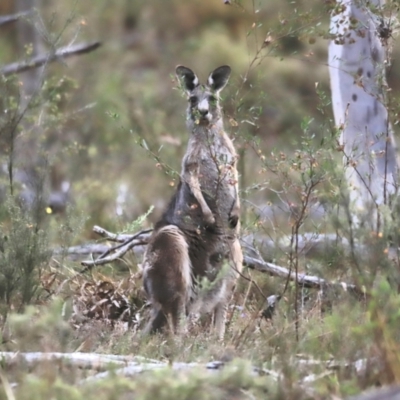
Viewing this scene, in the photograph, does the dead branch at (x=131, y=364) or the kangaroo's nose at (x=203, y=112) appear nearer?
the dead branch at (x=131, y=364)

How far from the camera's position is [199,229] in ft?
20.2

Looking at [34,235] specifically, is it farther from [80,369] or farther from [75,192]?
[75,192]

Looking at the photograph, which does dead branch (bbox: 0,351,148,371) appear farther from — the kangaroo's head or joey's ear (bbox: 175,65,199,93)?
joey's ear (bbox: 175,65,199,93)

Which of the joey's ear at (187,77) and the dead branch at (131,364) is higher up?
the joey's ear at (187,77)

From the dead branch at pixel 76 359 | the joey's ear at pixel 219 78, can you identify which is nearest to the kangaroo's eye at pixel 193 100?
the joey's ear at pixel 219 78

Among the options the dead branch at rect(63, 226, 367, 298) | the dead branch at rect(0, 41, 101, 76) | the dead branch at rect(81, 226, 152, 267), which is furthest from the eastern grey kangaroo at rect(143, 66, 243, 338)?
the dead branch at rect(0, 41, 101, 76)

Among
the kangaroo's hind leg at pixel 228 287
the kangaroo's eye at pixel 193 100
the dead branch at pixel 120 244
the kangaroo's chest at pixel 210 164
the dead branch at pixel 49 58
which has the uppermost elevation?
the dead branch at pixel 49 58

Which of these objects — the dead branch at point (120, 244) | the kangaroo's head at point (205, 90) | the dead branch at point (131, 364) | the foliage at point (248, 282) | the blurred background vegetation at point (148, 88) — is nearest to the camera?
the foliage at point (248, 282)

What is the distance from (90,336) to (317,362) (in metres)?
1.36

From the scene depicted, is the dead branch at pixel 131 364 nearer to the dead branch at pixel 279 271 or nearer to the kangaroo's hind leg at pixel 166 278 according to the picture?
the kangaroo's hind leg at pixel 166 278

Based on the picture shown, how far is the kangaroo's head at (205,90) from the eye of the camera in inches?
253

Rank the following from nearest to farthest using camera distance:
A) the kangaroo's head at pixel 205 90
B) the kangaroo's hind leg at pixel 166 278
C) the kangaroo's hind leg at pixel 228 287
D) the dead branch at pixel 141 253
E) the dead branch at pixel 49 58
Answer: the kangaroo's hind leg at pixel 166 278 → the kangaroo's hind leg at pixel 228 287 → the dead branch at pixel 141 253 → the kangaroo's head at pixel 205 90 → the dead branch at pixel 49 58

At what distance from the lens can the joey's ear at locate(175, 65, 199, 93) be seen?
21.2 feet

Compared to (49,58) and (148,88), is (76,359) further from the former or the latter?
(148,88)
